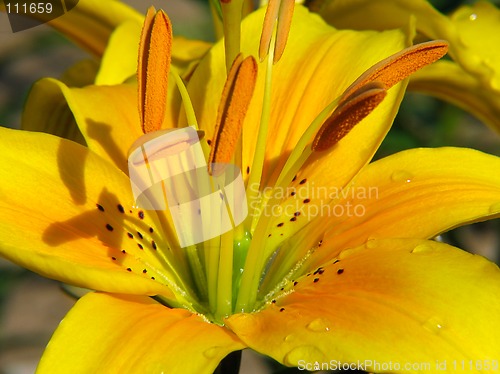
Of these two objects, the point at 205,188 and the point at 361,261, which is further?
the point at 205,188

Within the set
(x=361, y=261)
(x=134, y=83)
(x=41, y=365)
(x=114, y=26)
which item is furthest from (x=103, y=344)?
(x=114, y=26)

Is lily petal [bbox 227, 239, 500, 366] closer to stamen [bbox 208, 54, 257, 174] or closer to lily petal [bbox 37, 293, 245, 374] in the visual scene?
lily petal [bbox 37, 293, 245, 374]

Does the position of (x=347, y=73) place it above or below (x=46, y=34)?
above

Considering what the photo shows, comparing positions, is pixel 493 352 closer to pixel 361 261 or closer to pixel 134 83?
pixel 361 261

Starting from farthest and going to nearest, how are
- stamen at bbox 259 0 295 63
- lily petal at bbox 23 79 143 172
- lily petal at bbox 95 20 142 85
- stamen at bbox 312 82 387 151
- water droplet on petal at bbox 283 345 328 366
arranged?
1. lily petal at bbox 95 20 142 85
2. lily petal at bbox 23 79 143 172
3. stamen at bbox 259 0 295 63
4. stamen at bbox 312 82 387 151
5. water droplet on petal at bbox 283 345 328 366

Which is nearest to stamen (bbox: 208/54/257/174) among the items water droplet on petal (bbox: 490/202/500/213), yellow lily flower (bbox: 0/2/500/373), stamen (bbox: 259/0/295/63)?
yellow lily flower (bbox: 0/2/500/373)

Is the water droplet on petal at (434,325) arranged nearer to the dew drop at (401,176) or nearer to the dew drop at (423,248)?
the dew drop at (423,248)
